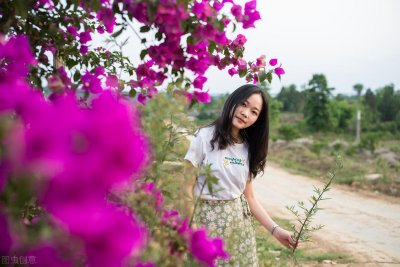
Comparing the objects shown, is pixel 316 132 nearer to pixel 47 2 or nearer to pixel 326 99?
pixel 326 99

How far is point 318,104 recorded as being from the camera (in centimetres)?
2547

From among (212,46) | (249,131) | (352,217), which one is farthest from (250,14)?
(352,217)

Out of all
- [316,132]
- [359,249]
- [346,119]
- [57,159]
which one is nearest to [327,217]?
[359,249]

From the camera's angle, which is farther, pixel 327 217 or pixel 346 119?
pixel 346 119

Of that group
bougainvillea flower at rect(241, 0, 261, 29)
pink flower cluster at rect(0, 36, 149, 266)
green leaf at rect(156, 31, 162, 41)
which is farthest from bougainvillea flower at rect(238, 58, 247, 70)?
pink flower cluster at rect(0, 36, 149, 266)

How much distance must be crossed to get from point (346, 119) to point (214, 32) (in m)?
27.4

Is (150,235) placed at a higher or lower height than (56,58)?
lower

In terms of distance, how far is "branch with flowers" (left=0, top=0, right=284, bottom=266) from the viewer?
40 centimetres

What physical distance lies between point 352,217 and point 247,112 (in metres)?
4.77

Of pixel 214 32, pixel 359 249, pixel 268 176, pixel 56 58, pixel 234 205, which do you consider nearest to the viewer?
pixel 214 32

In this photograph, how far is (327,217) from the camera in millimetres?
6191

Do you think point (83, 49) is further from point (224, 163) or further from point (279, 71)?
point (224, 163)

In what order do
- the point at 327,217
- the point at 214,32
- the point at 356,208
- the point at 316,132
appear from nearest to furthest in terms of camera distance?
1. the point at 214,32
2. the point at 327,217
3. the point at 356,208
4. the point at 316,132

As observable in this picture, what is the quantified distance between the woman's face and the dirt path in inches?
119
